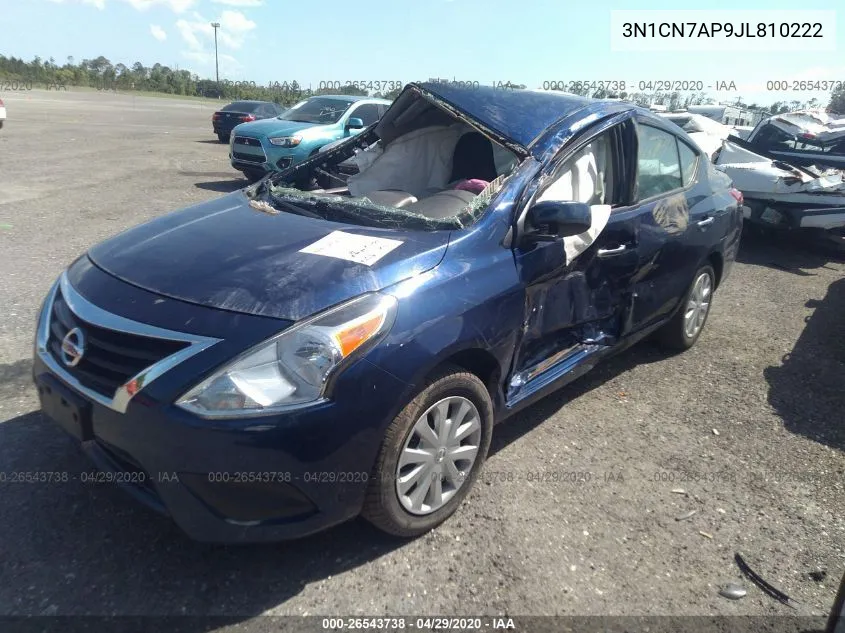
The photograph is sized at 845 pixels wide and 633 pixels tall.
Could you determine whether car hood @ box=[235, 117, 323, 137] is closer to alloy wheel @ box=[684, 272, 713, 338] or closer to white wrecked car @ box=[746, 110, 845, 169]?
white wrecked car @ box=[746, 110, 845, 169]

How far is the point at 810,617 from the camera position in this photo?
7.79 ft

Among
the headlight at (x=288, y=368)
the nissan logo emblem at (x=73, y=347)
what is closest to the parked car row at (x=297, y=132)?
the nissan logo emblem at (x=73, y=347)

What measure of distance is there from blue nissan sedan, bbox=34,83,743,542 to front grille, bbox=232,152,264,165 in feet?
23.7

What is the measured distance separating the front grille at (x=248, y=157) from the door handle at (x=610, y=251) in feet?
27.0

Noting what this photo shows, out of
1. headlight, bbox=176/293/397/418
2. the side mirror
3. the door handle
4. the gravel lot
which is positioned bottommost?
the gravel lot

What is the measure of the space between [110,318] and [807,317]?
225 inches

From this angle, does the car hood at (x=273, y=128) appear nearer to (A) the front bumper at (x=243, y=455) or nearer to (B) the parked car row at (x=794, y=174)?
(B) the parked car row at (x=794, y=174)

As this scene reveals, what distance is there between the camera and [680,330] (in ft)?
14.7

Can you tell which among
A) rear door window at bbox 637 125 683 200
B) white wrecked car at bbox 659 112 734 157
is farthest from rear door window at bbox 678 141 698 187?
white wrecked car at bbox 659 112 734 157

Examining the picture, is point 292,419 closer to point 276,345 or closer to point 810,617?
point 276,345

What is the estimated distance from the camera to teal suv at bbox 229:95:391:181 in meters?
10.4

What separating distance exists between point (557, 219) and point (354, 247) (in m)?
0.89

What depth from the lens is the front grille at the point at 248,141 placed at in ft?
34.5

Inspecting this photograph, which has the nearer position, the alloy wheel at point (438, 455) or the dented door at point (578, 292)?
the alloy wheel at point (438, 455)
